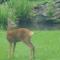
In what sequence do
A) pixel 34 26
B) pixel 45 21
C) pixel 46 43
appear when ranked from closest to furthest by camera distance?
pixel 46 43 < pixel 34 26 < pixel 45 21

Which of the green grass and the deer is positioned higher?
the deer

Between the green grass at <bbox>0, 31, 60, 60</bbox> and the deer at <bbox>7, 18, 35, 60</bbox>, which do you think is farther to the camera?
the green grass at <bbox>0, 31, 60, 60</bbox>

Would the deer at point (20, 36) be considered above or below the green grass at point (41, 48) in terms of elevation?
above

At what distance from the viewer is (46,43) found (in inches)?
439

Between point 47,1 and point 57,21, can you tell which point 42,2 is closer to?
point 47,1

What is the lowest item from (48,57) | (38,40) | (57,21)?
(57,21)

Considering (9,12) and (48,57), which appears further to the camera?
(9,12)

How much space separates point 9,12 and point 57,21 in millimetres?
2676

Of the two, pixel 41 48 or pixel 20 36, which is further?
pixel 41 48

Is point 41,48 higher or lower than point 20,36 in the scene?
lower

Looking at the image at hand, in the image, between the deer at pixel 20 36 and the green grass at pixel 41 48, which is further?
the green grass at pixel 41 48

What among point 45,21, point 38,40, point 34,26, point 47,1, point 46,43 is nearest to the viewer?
point 46,43

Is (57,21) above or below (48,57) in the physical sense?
below

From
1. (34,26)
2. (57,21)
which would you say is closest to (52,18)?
(57,21)
